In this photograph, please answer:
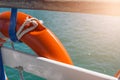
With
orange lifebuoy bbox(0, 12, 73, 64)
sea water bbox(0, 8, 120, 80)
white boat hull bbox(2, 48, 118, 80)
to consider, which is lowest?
sea water bbox(0, 8, 120, 80)

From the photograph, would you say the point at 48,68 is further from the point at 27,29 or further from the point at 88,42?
the point at 88,42

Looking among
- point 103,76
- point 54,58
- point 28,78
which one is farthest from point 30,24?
point 28,78

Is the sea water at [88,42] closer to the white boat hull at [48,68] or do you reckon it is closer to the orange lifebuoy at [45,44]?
the white boat hull at [48,68]

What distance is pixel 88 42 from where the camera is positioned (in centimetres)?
841

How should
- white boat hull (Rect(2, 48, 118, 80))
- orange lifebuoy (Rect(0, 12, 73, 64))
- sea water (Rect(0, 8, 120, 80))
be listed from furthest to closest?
sea water (Rect(0, 8, 120, 80)) < orange lifebuoy (Rect(0, 12, 73, 64)) < white boat hull (Rect(2, 48, 118, 80))

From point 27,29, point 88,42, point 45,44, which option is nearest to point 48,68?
point 45,44

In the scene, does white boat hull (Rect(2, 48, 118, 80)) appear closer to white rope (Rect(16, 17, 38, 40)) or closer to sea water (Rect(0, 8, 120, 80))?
white rope (Rect(16, 17, 38, 40))

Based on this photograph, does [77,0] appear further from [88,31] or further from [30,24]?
[88,31]

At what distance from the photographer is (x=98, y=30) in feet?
33.4

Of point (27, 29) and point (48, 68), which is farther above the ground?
point (27, 29)

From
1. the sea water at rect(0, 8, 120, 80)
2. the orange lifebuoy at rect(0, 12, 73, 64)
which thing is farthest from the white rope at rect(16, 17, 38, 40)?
the sea water at rect(0, 8, 120, 80)

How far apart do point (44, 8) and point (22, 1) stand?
122 mm

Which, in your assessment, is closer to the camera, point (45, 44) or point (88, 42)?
point (45, 44)

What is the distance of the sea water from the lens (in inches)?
238
